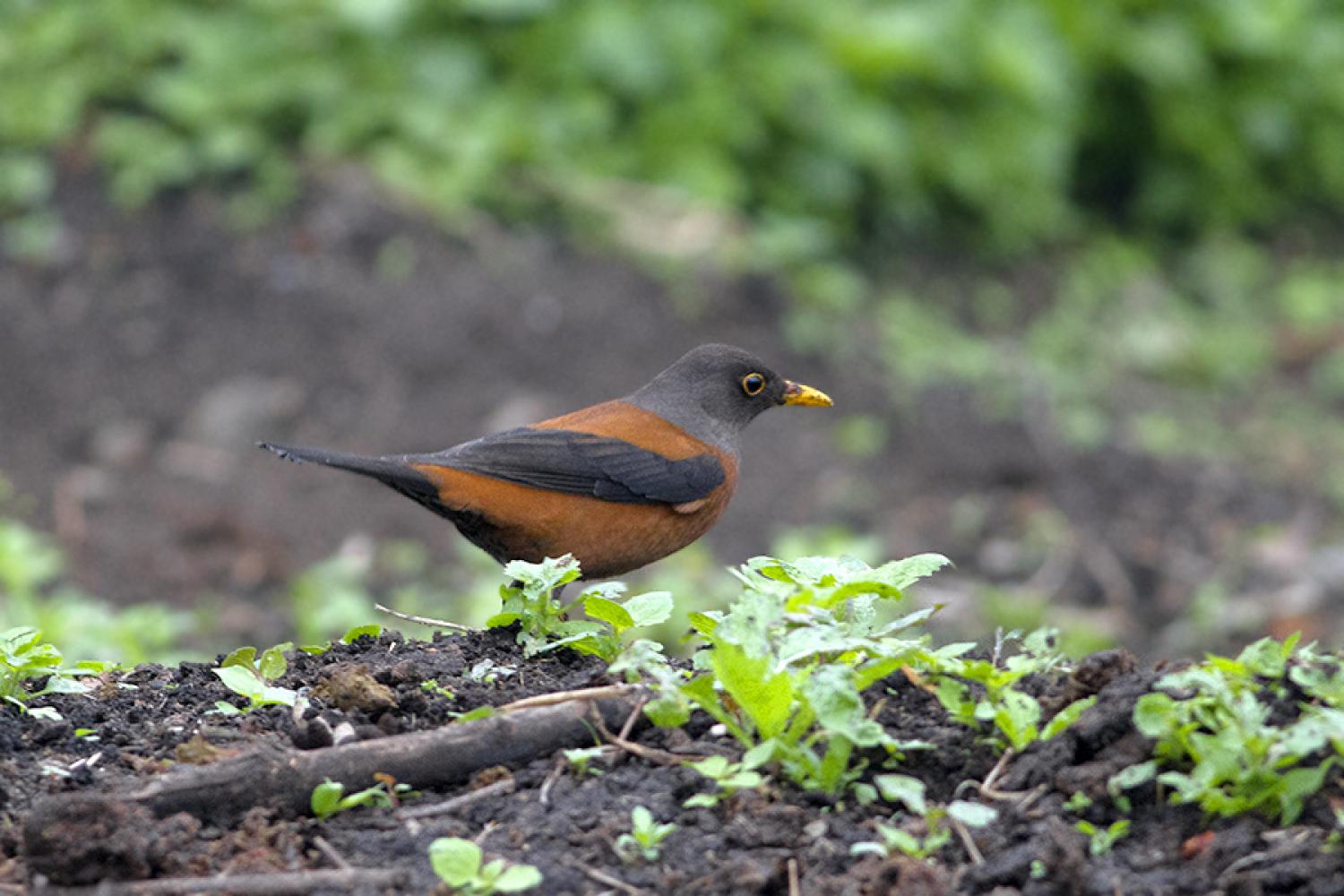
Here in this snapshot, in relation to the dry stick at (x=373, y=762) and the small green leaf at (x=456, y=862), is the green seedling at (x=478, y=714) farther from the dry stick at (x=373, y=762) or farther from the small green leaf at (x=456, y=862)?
the small green leaf at (x=456, y=862)

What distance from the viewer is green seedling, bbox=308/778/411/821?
9.66 ft

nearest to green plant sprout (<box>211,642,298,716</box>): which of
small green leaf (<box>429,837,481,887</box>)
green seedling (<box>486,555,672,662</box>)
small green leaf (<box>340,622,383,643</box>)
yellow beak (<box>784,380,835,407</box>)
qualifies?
small green leaf (<box>340,622,383,643</box>)

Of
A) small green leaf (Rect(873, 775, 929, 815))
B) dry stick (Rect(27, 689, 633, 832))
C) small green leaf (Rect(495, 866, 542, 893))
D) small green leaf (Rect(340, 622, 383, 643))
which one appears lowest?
small green leaf (Rect(495, 866, 542, 893))

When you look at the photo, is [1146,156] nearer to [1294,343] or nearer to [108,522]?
[1294,343]

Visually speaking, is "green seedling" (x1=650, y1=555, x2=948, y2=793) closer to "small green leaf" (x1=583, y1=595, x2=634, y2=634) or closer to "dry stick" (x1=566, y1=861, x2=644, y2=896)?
"small green leaf" (x1=583, y1=595, x2=634, y2=634)

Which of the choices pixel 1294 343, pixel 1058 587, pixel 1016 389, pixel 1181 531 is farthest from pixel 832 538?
pixel 1294 343

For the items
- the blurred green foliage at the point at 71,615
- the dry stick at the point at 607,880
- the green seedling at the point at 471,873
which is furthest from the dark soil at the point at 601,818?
the blurred green foliage at the point at 71,615

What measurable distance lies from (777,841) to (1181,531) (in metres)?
6.04

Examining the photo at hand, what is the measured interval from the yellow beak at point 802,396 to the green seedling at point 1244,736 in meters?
2.94

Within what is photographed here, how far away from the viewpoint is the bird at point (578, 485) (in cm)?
507

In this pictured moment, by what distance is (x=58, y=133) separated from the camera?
389 inches

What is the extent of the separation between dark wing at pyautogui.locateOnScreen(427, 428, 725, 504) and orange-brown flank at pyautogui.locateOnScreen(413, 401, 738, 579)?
0.03 metres

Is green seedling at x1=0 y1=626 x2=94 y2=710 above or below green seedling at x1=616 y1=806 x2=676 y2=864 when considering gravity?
above

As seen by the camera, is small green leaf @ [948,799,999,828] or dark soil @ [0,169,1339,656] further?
dark soil @ [0,169,1339,656]
